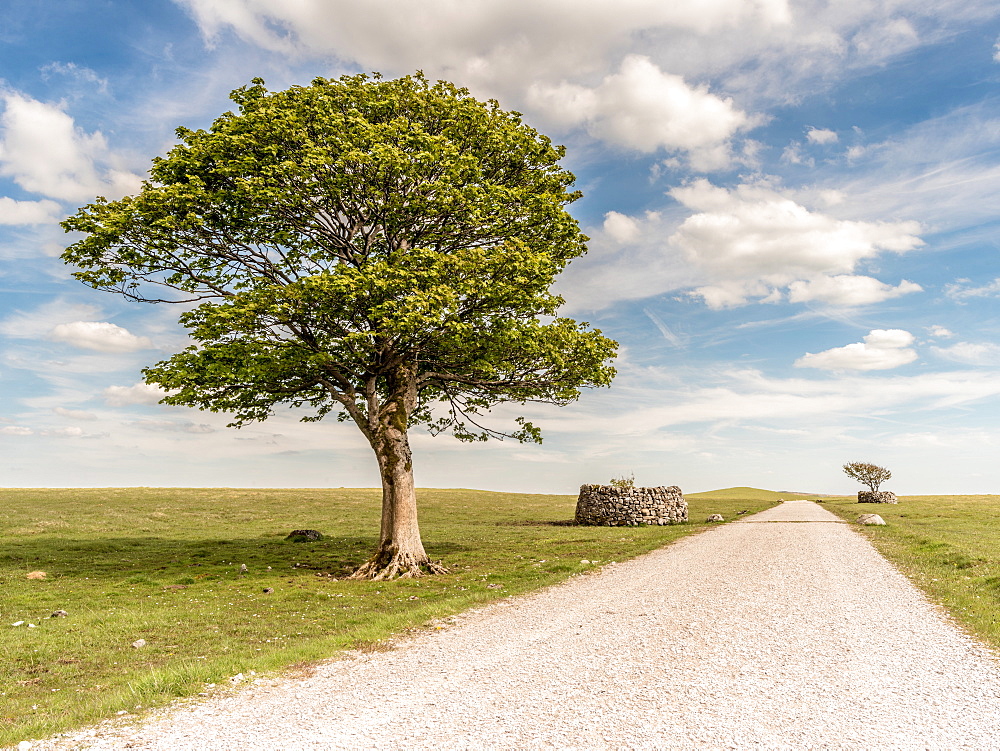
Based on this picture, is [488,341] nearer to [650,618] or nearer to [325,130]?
[325,130]

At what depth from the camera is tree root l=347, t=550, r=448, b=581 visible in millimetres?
22938

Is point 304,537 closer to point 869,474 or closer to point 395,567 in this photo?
point 395,567

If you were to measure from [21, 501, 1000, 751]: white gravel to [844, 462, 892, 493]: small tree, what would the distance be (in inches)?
4419

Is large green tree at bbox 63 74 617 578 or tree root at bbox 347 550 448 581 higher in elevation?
large green tree at bbox 63 74 617 578

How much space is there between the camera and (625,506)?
4794 cm

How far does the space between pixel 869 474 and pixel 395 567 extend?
11465 cm

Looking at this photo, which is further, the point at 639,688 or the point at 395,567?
the point at 395,567

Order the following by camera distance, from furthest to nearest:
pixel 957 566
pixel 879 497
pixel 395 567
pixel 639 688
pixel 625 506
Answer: pixel 879 497
pixel 625 506
pixel 395 567
pixel 957 566
pixel 639 688

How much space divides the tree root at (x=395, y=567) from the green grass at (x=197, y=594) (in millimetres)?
965

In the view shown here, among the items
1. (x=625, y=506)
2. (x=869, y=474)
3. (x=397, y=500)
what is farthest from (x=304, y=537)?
(x=869, y=474)

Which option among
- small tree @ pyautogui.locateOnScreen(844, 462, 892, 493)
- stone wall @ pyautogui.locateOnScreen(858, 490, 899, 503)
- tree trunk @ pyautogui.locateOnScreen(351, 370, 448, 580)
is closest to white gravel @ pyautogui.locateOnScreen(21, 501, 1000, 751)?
tree trunk @ pyautogui.locateOnScreen(351, 370, 448, 580)

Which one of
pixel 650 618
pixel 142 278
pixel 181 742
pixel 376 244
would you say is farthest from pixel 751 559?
pixel 142 278

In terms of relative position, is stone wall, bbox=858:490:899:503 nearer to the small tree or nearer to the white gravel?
the small tree

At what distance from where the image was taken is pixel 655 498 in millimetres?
48688
